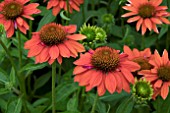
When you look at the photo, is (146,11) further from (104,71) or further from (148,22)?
(104,71)

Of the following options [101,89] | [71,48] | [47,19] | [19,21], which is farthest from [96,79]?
[47,19]

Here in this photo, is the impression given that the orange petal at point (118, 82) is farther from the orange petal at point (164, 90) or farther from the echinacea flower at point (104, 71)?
the orange petal at point (164, 90)

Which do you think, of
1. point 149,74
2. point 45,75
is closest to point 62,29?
point 149,74

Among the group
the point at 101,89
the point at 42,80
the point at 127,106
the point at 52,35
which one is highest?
the point at 52,35

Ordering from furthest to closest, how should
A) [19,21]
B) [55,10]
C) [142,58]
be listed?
[55,10]
[19,21]
[142,58]

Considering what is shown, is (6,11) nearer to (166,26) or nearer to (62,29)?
(62,29)

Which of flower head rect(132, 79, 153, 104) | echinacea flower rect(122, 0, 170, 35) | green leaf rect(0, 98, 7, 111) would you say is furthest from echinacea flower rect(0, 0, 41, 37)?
flower head rect(132, 79, 153, 104)

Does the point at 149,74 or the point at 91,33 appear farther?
the point at 91,33
